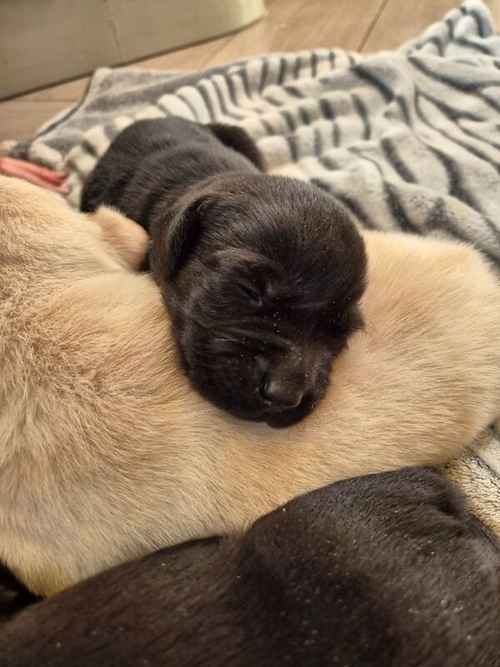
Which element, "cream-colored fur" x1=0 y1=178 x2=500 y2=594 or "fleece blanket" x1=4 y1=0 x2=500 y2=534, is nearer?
"cream-colored fur" x1=0 y1=178 x2=500 y2=594

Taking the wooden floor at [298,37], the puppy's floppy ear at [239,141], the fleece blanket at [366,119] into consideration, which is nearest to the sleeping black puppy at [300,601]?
the fleece blanket at [366,119]

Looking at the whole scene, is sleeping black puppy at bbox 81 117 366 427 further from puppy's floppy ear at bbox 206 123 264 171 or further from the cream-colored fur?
puppy's floppy ear at bbox 206 123 264 171

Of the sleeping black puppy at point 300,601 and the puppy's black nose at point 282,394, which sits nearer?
the sleeping black puppy at point 300,601

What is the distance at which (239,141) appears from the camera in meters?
2.45

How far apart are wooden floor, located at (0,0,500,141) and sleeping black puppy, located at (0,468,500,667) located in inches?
111

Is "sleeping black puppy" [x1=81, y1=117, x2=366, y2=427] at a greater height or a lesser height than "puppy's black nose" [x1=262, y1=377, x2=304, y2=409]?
greater

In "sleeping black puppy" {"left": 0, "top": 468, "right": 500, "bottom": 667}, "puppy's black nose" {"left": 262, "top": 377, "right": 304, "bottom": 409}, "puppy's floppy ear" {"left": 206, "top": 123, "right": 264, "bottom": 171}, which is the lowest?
"sleeping black puppy" {"left": 0, "top": 468, "right": 500, "bottom": 667}

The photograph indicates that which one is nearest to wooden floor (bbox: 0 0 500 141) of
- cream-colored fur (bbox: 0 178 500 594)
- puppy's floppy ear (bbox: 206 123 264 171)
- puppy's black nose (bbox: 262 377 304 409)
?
puppy's floppy ear (bbox: 206 123 264 171)

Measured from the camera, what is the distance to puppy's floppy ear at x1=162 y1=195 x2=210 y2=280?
1.41m

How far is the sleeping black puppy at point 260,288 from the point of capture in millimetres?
1197

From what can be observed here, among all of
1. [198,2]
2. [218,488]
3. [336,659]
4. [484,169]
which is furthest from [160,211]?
[198,2]

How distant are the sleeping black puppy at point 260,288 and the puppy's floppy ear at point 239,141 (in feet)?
2.96

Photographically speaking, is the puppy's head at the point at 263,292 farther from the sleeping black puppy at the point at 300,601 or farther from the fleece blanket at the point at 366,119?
the fleece blanket at the point at 366,119

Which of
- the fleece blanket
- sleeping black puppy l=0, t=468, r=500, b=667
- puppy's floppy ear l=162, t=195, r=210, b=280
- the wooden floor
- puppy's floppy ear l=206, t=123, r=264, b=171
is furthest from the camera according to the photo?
the wooden floor
